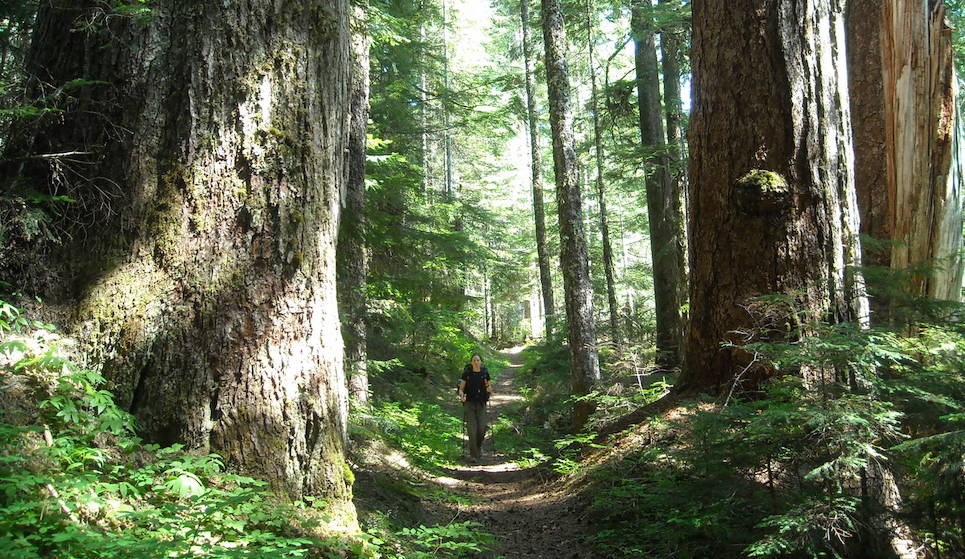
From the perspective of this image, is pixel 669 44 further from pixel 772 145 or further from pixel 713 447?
pixel 713 447

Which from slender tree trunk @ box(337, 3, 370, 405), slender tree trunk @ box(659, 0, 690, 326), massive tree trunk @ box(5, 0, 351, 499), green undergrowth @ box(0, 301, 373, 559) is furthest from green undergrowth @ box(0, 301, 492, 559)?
slender tree trunk @ box(659, 0, 690, 326)

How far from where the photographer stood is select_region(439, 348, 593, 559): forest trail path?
5688 millimetres

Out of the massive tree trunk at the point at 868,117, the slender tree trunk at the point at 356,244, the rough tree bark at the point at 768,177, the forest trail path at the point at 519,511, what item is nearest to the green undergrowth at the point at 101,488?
the forest trail path at the point at 519,511

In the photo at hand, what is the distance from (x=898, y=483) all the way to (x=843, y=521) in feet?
2.11

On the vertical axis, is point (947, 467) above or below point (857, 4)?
below

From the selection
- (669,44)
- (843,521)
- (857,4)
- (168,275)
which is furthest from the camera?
(669,44)

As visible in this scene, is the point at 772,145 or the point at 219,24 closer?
the point at 219,24

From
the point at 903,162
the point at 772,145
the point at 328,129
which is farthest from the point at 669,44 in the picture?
the point at 328,129

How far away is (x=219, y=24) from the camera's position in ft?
12.5

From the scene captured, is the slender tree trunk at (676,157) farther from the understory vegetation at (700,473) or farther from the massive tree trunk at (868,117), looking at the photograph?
the understory vegetation at (700,473)

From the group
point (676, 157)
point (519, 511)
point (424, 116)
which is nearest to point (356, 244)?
point (519, 511)

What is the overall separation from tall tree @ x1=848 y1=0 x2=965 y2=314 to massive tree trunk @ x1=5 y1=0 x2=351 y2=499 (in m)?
5.62

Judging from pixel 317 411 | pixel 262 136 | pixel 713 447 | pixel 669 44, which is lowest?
pixel 713 447

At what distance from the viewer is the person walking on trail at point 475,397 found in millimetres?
10633
